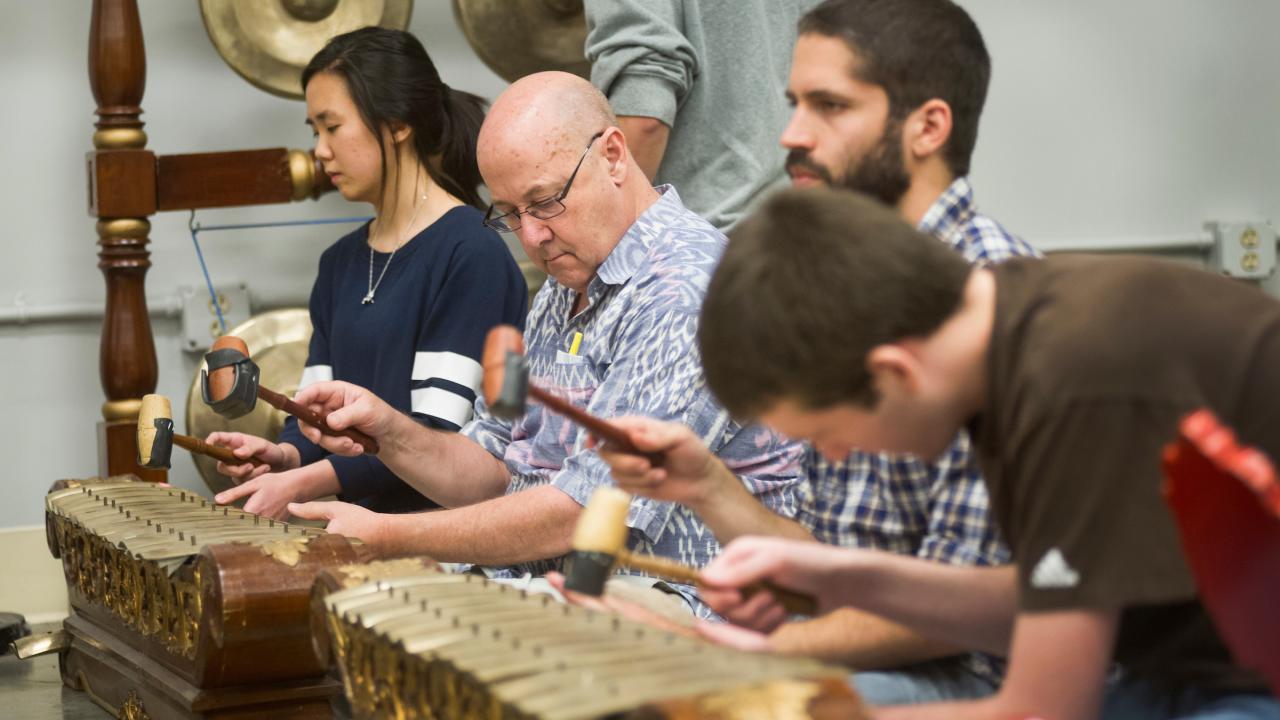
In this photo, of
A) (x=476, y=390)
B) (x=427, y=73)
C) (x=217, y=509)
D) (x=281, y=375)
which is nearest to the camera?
(x=217, y=509)

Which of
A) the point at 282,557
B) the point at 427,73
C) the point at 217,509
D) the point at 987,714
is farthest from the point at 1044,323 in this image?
the point at 427,73

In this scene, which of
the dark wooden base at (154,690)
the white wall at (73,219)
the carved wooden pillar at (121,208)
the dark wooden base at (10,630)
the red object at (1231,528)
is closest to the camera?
the red object at (1231,528)

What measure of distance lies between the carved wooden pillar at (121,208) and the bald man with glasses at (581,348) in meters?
1.04

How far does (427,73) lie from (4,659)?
1339 millimetres

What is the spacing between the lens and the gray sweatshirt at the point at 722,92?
2592 millimetres

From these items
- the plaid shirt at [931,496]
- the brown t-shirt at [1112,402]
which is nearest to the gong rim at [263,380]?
the plaid shirt at [931,496]

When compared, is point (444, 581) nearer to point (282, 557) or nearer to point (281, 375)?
point (282, 557)

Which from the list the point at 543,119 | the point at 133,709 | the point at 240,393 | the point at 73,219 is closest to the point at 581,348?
the point at 543,119

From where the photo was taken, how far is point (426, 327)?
8.26 ft

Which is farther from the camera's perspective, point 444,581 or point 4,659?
point 4,659

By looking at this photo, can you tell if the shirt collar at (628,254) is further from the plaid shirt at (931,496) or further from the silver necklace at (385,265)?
the silver necklace at (385,265)

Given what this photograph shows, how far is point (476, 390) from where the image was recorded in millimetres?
2469

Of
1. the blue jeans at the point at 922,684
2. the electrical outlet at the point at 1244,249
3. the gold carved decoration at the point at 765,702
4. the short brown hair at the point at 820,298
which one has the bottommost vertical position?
the blue jeans at the point at 922,684

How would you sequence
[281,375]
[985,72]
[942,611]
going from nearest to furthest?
[942,611] < [985,72] < [281,375]
